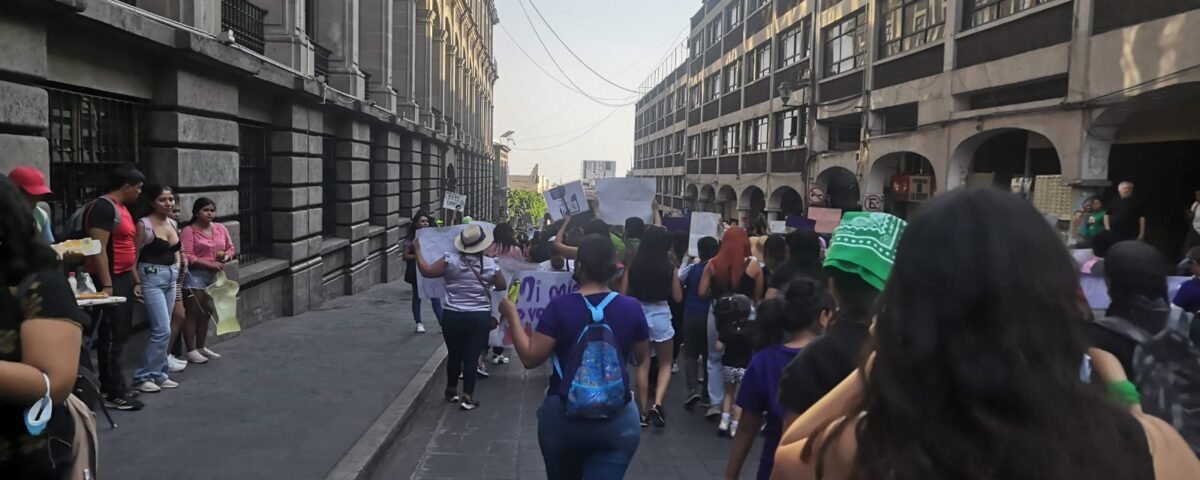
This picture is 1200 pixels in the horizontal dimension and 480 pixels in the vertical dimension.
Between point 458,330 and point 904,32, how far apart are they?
59.8 ft

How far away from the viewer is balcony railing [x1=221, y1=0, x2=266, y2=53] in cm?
1157

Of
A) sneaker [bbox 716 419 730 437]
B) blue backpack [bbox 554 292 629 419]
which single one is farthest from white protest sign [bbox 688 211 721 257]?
blue backpack [bbox 554 292 629 419]

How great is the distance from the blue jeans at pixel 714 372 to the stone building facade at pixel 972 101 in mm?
2816

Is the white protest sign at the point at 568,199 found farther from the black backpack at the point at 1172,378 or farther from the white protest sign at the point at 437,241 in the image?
the black backpack at the point at 1172,378

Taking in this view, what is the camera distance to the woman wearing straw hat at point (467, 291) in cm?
724

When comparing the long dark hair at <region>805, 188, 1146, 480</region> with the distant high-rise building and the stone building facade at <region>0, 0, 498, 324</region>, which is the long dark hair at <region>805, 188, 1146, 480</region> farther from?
the distant high-rise building

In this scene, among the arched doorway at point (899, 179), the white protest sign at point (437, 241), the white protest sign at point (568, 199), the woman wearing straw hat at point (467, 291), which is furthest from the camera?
the arched doorway at point (899, 179)

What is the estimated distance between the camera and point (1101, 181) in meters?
14.5

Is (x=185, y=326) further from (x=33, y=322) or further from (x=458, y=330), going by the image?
(x=33, y=322)

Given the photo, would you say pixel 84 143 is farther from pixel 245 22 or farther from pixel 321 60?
pixel 321 60

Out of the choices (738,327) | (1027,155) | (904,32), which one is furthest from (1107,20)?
(738,327)

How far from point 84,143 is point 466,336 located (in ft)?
13.2

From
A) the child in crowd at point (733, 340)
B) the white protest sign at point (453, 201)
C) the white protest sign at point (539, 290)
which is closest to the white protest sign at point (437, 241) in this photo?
the white protest sign at point (539, 290)

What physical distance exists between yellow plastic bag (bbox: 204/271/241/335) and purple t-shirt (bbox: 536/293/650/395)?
18.2 feet
